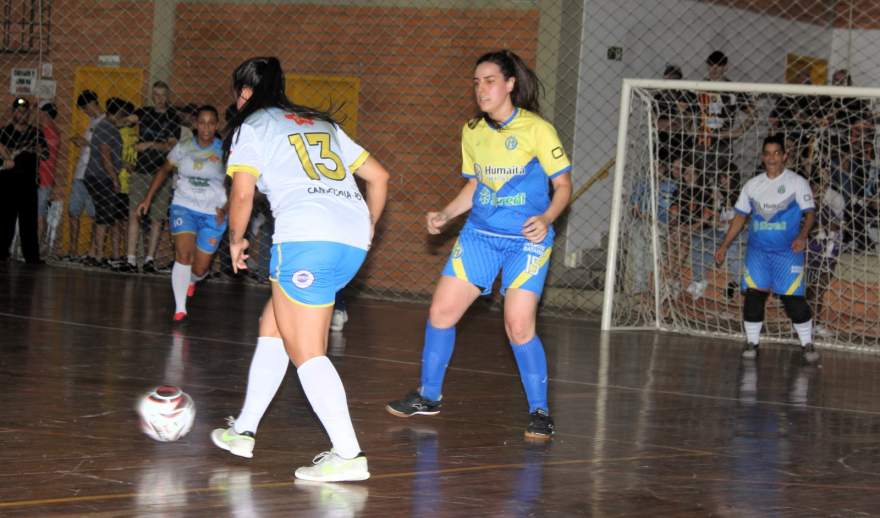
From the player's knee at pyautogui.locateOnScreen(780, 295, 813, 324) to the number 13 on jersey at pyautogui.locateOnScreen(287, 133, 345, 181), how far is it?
719 centimetres

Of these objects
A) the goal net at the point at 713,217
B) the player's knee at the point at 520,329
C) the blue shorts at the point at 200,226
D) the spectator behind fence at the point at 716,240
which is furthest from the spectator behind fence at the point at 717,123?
the player's knee at the point at 520,329

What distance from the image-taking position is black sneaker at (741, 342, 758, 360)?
36.4ft

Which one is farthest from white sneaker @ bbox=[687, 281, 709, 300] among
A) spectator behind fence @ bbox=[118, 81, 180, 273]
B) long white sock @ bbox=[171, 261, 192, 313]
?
spectator behind fence @ bbox=[118, 81, 180, 273]

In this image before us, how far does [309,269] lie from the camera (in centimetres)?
495

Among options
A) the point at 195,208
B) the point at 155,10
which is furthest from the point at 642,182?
the point at 155,10

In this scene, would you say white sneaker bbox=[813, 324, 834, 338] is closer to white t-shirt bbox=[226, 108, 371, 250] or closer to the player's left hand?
the player's left hand

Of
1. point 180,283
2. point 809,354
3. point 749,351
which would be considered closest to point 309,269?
point 180,283

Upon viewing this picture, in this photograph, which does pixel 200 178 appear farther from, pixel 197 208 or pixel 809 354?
pixel 809 354

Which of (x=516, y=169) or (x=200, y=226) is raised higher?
(x=516, y=169)

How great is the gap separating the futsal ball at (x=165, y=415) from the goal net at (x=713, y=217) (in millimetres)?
7721

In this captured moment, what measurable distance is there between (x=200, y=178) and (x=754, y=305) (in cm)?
514

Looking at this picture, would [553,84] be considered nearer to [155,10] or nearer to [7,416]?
[155,10]

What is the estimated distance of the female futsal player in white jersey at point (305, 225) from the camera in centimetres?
498

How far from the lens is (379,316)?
12773 mm
